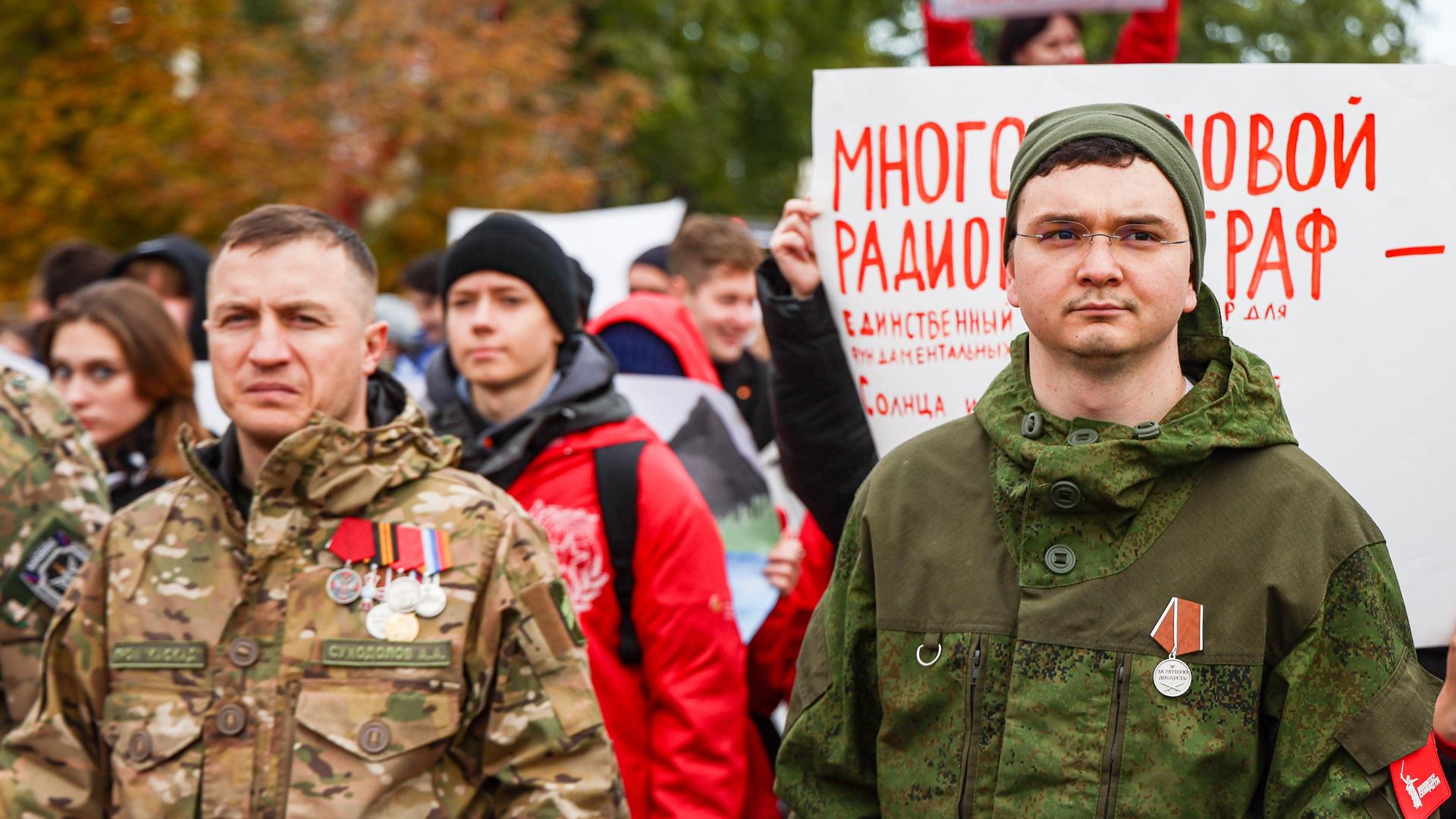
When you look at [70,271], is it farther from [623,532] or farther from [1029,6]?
[1029,6]

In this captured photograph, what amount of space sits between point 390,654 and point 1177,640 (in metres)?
1.51

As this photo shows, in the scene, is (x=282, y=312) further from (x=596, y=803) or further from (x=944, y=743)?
(x=944, y=743)

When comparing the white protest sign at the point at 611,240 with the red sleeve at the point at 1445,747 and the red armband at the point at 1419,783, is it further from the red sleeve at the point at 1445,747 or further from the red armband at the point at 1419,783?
the red armband at the point at 1419,783

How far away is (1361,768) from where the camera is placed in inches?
96.6

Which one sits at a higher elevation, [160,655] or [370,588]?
[370,588]

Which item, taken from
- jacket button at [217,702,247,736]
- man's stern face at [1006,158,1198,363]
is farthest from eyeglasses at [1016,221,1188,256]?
jacket button at [217,702,247,736]

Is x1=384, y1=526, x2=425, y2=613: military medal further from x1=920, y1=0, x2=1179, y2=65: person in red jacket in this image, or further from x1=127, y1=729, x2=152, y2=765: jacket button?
x1=920, y1=0, x2=1179, y2=65: person in red jacket

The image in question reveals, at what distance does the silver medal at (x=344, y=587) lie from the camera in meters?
3.19

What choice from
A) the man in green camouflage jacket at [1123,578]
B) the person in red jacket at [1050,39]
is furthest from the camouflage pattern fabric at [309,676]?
the person in red jacket at [1050,39]

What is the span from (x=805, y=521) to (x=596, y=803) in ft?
4.33

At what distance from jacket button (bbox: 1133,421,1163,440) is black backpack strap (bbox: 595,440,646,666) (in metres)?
1.72

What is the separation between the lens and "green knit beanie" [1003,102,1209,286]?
262 centimetres

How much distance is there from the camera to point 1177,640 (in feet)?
8.25

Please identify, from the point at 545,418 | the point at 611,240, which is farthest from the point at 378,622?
the point at 611,240
